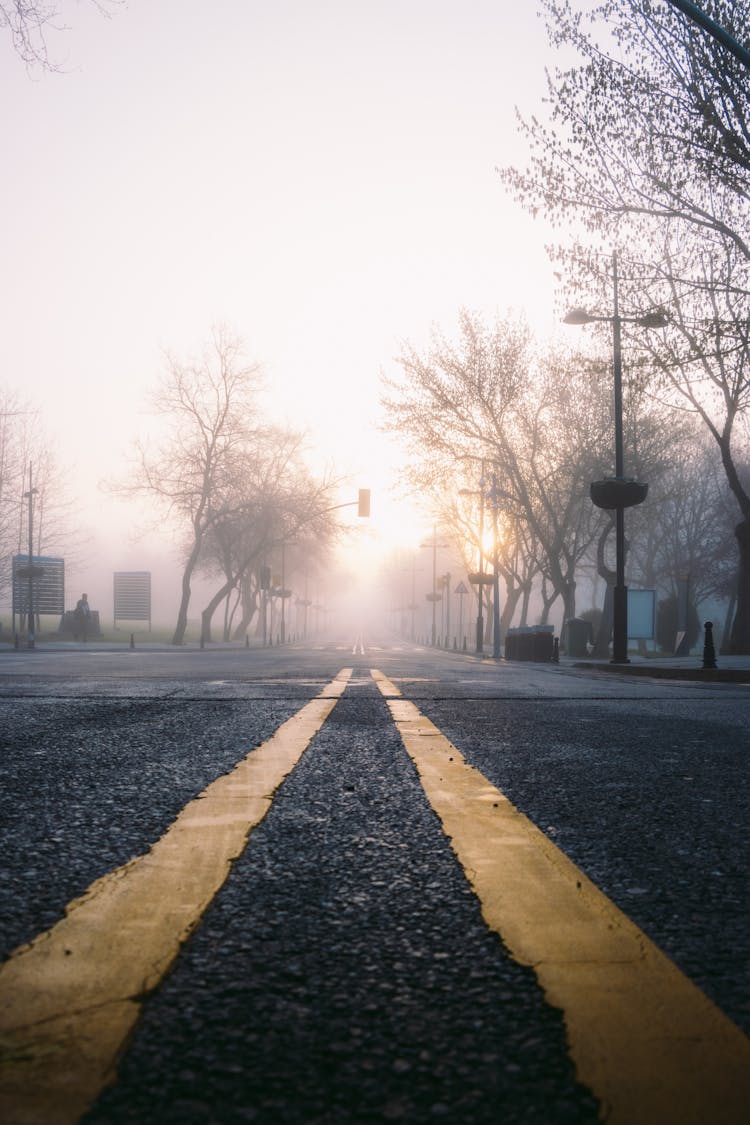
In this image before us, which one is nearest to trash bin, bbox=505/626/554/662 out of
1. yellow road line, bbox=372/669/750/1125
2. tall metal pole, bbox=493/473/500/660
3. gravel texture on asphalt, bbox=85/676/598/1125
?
tall metal pole, bbox=493/473/500/660

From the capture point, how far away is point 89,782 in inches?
115

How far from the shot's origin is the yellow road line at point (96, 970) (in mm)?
896

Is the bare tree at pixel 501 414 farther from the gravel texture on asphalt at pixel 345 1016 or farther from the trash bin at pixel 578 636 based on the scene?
the gravel texture on asphalt at pixel 345 1016

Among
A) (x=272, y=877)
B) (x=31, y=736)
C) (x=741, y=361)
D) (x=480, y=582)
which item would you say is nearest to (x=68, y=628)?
(x=480, y=582)

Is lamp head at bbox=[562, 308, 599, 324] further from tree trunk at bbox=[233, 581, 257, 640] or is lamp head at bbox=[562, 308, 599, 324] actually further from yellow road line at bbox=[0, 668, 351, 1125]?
tree trunk at bbox=[233, 581, 257, 640]

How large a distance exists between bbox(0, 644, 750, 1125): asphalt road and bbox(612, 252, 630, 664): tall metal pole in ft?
43.3

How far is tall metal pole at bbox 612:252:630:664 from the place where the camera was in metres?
17.0

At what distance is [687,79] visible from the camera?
1667cm

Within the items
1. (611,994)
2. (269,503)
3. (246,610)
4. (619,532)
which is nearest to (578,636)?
(619,532)

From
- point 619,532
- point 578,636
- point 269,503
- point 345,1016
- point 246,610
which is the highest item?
point 269,503

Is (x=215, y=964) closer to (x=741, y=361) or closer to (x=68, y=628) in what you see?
(x=741, y=361)

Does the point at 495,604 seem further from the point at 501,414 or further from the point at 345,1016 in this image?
the point at 345,1016

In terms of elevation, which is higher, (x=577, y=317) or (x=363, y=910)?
(x=577, y=317)

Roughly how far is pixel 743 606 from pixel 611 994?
22.2m
